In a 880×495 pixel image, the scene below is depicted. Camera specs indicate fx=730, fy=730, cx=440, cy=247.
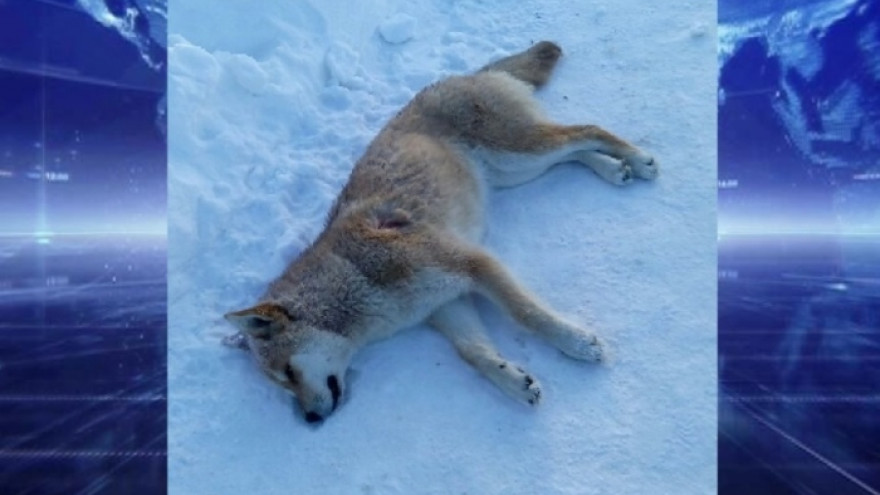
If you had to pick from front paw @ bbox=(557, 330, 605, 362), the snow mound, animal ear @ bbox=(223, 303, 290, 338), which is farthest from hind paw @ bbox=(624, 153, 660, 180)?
animal ear @ bbox=(223, 303, 290, 338)

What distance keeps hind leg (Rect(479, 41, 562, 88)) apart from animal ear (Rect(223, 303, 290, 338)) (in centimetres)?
171

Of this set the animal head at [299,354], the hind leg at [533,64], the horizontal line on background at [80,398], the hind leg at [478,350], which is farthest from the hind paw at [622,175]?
the horizontal line on background at [80,398]

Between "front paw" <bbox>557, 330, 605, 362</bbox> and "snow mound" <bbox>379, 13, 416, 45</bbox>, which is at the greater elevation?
"snow mound" <bbox>379, 13, 416, 45</bbox>

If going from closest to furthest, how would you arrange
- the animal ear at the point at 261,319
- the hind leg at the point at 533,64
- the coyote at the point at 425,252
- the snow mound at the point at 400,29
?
the animal ear at the point at 261,319
the coyote at the point at 425,252
the hind leg at the point at 533,64
the snow mound at the point at 400,29

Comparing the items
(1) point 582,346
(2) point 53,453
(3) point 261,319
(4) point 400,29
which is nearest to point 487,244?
(1) point 582,346

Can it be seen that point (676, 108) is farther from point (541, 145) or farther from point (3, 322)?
point (3, 322)

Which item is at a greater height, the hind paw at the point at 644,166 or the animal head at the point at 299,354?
the hind paw at the point at 644,166

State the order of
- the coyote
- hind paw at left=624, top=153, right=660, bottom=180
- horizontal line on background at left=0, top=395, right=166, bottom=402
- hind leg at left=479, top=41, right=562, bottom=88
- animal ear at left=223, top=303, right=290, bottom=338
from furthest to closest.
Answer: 1. hind leg at left=479, top=41, right=562, bottom=88
2. hind paw at left=624, top=153, right=660, bottom=180
3. horizontal line on background at left=0, top=395, right=166, bottom=402
4. the coyote
5. animal ear at left=223, top=303, right=290, bottom=338

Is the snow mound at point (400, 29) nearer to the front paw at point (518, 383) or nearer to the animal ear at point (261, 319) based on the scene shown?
the animal ear at point (261, 319)

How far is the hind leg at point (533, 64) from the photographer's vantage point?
12.8 feet

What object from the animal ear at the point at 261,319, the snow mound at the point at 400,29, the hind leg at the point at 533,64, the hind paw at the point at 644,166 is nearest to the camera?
the animal ear at the point at 261,319

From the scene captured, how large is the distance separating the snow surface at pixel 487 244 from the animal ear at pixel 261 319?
44cm

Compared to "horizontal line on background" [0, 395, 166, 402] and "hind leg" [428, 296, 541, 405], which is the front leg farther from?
"horizontal line on background" [0, 395, 166, 402]

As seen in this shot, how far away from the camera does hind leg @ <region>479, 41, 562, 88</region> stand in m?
3.90
